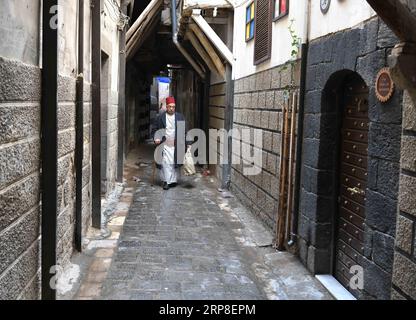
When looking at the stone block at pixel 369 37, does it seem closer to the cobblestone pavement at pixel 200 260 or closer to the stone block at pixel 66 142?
the cobblestone pavement at pixel 200 260

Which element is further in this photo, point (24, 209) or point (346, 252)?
point (346, 252)

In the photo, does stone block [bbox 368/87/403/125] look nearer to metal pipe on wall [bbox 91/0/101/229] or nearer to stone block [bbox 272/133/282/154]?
stone block [bbox 272/133/282/154]

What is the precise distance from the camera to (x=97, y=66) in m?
6.32

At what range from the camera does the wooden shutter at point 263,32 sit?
279 inches

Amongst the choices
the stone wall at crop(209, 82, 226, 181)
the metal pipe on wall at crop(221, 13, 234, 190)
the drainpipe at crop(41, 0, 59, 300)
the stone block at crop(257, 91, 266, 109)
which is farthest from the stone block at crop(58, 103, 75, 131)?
the stone wall at crop(209, 82, 226, 181)

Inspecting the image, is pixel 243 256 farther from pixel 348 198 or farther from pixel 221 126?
pixel 221 126

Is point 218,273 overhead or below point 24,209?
below

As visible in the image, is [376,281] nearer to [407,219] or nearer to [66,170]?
[407,219]

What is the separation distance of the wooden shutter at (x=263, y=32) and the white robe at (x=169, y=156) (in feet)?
9.37

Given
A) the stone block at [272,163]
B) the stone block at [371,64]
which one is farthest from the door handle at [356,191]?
the stone block at [272,163]

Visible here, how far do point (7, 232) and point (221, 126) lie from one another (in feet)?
27.0

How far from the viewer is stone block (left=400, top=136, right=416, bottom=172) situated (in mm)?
3031

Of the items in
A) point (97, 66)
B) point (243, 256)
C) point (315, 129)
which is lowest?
point (243, 256)
